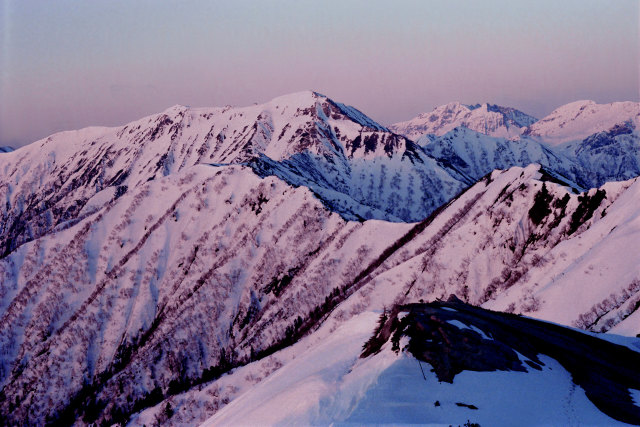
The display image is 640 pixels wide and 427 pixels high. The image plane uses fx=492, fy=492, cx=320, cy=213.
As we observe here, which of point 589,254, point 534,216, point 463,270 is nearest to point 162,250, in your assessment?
point 463,270

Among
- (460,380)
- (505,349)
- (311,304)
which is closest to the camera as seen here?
A: (460,380)

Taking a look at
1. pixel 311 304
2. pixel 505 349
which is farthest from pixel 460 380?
pixel 311 304

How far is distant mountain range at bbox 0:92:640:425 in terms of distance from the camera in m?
22.1

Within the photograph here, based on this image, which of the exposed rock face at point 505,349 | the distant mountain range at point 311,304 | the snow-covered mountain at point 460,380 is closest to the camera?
the snow-covered mountain at point 460,380

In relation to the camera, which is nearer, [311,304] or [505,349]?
[505,349]

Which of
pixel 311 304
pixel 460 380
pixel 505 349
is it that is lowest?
pixel 311 304

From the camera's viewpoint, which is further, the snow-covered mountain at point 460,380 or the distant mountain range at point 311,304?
the distant mountain range at point 311,304

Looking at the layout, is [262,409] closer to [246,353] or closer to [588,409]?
[588,409]

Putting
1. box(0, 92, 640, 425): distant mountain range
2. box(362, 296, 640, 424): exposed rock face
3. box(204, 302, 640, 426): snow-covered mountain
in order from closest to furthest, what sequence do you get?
box(204, 302, 640, 426): snow-covered mountain
box(362, 296, 640, 424): exposed rock face
box(0, 92, 640, 425): distant mountain range

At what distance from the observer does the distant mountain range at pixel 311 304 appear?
72.4ft

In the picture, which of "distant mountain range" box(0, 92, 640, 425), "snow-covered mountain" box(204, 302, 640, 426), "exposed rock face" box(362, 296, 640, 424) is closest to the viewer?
"snow-covered mountain" box(204, 302, 640, 426)

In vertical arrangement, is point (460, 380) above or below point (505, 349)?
above

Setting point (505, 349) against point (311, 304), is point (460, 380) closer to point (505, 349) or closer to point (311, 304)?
point (505, 349)

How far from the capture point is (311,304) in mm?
113500
